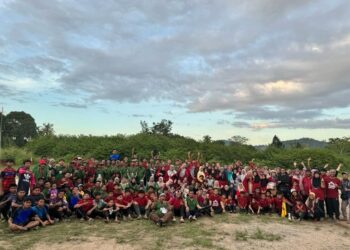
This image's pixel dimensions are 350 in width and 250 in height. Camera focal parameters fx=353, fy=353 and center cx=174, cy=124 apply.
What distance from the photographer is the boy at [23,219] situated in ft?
31.0

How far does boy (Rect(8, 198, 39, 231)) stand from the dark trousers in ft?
30.1

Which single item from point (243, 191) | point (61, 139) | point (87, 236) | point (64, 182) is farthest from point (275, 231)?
point (61, 139)

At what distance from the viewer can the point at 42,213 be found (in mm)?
10203

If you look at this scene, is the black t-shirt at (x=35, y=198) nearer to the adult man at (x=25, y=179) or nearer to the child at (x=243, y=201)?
the adult man at (x=25, y=179)

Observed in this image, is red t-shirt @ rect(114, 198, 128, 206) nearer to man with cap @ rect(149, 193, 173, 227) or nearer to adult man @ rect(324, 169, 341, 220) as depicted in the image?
A: man with cap @ rect(149, 193, 173, 227)

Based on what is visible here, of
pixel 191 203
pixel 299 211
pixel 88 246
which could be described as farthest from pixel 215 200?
pixel 88 246

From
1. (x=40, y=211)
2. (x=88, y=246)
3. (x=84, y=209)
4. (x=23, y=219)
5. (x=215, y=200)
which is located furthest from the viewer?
(x=215, y=200)

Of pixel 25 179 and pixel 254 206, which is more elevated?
pixel 25 179

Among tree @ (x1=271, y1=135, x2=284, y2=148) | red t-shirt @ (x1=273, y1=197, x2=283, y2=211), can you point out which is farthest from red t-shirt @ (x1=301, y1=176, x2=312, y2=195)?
tree @ (x1=271, y1=135, x2=284, y2=148)

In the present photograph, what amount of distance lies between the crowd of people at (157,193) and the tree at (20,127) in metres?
55.1

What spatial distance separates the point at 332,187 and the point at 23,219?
31.5 ft

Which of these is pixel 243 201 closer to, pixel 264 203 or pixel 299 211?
pixel 264 203

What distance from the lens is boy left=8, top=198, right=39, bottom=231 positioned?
9.46m

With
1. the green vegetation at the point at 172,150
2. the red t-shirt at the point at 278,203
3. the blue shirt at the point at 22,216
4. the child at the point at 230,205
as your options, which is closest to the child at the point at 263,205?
the red t-shirt at the point at 278,203
